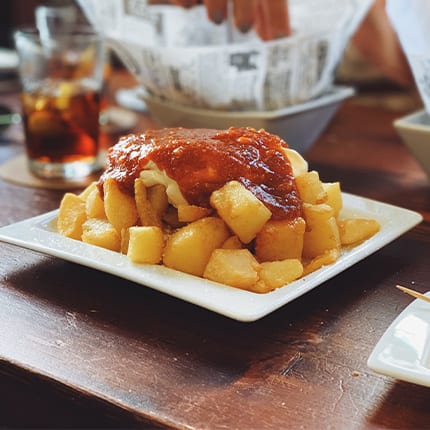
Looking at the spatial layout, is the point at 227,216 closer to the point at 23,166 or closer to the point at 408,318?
the point at 408,318

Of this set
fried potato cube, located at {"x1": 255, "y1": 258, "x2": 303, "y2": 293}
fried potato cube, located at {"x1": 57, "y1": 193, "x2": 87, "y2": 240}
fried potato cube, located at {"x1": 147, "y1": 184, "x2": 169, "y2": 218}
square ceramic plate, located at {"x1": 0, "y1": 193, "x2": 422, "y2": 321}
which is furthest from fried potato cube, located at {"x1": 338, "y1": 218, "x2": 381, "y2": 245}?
fried potato cube, located at {"x1": 57, "y1": 193, "x2": 87, "y2": 240}

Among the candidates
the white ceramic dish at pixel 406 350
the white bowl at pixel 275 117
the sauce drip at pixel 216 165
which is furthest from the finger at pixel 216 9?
the white ceramic dish at pixel 406 350

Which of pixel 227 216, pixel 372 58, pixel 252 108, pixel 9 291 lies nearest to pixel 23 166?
pixel 252 108

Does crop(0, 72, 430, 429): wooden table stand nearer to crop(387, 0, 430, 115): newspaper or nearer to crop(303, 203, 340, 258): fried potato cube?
crop(303, 203, 340, 258): fried potato cube

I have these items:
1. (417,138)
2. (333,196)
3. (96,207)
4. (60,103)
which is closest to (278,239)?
(333,196)

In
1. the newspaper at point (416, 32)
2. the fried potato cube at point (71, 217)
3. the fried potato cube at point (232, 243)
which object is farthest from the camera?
the newspaper at point (416, 32)

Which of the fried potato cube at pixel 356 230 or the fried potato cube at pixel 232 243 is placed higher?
the fried potato cube at pixel 232 243

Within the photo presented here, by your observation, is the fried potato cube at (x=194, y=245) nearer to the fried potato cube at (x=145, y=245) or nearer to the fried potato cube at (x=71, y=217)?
the fried potato cube at (x=145, y=245)
